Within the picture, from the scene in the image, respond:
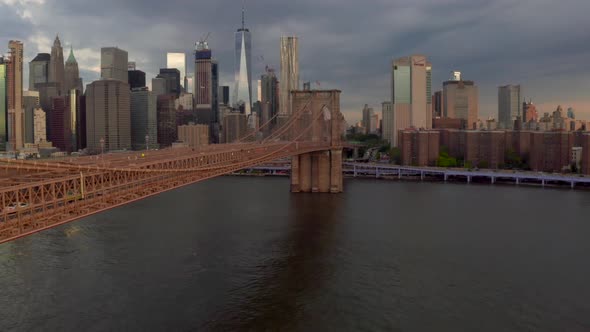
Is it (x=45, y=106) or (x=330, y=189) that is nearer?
(x=330, y=189)

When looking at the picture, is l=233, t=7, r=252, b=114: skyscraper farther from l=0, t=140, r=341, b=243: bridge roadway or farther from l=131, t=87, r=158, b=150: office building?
l=0, t=140, r=341, b=243: bridge roadway

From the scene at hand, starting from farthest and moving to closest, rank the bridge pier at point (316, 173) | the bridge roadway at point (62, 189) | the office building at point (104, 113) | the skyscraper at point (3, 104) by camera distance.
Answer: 1. the office building at point (104, 113)
2. the skyscraper at point (3, 104)
3. the bridge pier at point (316, 173)
4. the bridge roadway at point (62, 189)

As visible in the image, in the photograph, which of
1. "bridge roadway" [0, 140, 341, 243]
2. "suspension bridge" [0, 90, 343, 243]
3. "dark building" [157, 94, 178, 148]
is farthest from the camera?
"dark building" [157, 94, 178, 148]

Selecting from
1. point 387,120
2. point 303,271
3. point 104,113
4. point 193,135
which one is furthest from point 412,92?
point 303,271

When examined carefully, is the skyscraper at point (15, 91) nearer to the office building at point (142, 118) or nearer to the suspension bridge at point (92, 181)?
the office building at point (142, 118)

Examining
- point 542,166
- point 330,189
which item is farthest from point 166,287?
point 542,166

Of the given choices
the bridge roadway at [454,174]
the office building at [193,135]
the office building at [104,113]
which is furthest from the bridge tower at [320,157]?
the office building at [104,113]

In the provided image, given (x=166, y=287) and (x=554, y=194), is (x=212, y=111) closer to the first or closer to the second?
(x=554, y=194)

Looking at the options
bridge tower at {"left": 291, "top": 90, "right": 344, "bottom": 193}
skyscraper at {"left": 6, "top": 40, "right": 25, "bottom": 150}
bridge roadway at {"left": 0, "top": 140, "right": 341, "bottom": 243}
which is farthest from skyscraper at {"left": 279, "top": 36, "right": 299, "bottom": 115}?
bridge roadway at {"left": 0, "top": 140, "right": 341, "bottom": 243}
